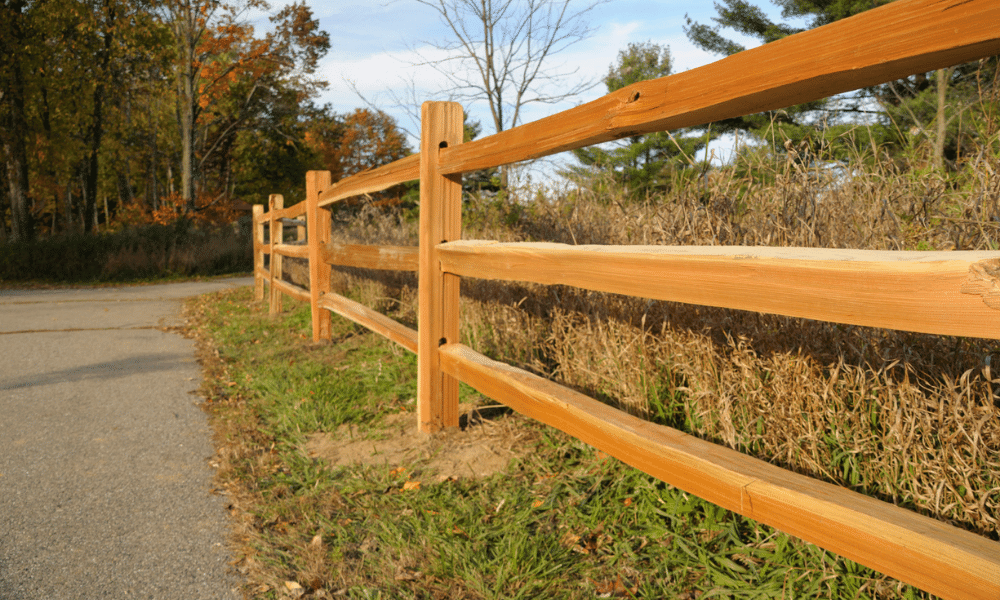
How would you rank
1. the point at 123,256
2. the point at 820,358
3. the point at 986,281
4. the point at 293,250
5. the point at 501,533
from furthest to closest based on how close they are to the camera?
the point at 123,256 < the point at 293,250 < the point at 501,533 < the point at 820,358 < the point at 986,281

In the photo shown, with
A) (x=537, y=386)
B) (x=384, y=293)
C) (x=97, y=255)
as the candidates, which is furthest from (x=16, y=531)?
(x=97, y=255)

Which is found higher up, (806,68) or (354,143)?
(354,143)

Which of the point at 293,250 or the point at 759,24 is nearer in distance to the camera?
the point at 293,250

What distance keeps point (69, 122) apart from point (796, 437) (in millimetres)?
26283

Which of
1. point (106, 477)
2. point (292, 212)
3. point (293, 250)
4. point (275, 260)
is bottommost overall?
point (106, 477)

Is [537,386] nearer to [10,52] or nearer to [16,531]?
[16,531]

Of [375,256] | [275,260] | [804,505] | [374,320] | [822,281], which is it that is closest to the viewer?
[822,281]

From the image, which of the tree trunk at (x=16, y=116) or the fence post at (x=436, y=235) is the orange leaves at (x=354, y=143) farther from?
the fence post at (x=436, y=235)

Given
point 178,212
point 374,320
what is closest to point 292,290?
point 374,320

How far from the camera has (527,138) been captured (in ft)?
8.56

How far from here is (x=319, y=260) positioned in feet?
20.8

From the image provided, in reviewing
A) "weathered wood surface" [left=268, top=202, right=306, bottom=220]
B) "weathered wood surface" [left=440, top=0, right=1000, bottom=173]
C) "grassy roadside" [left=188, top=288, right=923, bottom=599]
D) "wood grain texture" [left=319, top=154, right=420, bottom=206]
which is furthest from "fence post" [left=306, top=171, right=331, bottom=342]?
"weathered wood surface" [left=440, top=0, right=1000, bottom=173]

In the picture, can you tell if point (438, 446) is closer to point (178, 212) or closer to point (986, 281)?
point (986, 281)

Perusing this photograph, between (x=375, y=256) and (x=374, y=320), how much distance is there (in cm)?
48
